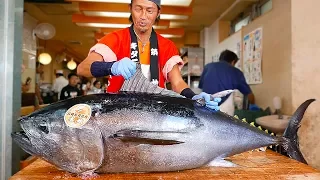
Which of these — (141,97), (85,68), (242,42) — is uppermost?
(242,42)

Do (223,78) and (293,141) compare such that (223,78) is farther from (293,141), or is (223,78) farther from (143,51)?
(293,141)

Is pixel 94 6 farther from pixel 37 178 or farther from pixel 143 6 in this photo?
pixel 37 178

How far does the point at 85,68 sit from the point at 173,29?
23.6 feet

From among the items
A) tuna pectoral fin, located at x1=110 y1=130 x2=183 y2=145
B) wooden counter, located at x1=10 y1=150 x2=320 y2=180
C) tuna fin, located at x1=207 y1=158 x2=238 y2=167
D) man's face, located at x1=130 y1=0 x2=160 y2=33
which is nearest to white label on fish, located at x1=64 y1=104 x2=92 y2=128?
tuna pectoral fin, located at x1=110 y1=130 x2=183 y2=145

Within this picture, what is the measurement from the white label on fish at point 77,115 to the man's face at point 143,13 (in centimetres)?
73

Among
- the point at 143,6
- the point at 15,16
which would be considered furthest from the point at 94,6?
the point at 143,6

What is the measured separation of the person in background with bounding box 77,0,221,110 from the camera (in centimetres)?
182

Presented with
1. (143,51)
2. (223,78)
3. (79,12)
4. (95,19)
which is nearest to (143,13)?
(143,51)

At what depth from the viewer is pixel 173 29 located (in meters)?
8.70

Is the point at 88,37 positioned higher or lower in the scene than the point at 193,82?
higher

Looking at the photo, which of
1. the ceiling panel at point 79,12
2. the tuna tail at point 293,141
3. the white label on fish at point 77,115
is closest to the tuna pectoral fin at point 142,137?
the white label on fish at point 77,115

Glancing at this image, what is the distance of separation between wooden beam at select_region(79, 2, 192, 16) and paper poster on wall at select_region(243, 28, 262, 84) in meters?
1.35

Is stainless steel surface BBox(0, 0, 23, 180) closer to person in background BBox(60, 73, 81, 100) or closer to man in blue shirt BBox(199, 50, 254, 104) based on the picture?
man in blue shirt BBox(199, 50, 254, 104)

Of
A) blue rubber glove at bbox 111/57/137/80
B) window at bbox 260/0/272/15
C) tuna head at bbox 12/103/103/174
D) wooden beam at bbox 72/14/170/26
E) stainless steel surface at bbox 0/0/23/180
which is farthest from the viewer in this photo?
wooden beam at bbox 72/14/170/26
